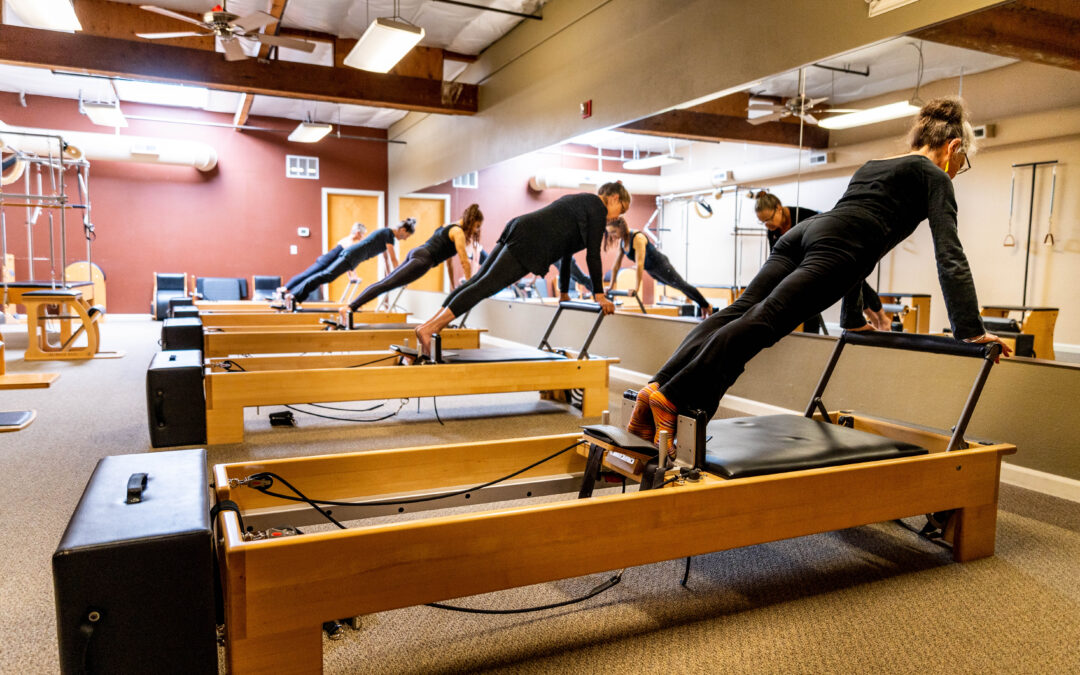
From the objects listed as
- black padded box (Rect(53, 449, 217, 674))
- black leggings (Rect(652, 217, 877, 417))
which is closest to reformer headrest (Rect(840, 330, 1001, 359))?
black leggings (Rect(652, 217, 877, 417))

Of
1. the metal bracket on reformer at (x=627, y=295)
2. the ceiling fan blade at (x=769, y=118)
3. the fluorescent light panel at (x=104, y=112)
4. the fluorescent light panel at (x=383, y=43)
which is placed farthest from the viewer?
the fluorescent light panel at (x=104, y=112)

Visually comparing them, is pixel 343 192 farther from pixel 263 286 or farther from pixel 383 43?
pixel 383 43

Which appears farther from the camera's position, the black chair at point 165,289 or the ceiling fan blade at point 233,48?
the black chair at point 165,289

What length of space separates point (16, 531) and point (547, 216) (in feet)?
8.52

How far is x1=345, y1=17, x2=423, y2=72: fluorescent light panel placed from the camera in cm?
499

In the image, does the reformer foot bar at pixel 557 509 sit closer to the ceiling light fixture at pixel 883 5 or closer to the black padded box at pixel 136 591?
the black padded box at pixel 136 591

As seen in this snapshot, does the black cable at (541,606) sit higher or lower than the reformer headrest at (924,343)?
lower

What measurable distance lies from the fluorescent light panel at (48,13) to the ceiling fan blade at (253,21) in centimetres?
125

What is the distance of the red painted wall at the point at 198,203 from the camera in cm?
980

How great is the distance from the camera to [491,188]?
8.18 meters

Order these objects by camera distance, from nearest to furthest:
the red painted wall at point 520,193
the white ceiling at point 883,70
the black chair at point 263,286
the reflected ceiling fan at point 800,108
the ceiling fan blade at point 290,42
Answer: the white ceiling at point 883,70
the reflected ceiling fan at point 800,108
the ceiling fan blade at point 290,42
the red painted wall at point 520,193
the black chair at point 263,286

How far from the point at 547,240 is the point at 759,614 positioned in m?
2.39

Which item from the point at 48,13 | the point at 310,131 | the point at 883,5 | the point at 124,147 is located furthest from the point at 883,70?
the point at 124,147

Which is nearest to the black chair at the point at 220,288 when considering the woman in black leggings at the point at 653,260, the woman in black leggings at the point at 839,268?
the woman in black leggings at the point at 653,260
